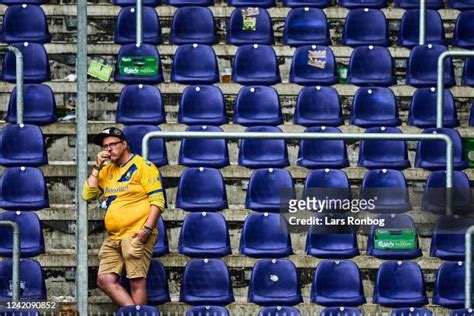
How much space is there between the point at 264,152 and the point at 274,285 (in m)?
1.42

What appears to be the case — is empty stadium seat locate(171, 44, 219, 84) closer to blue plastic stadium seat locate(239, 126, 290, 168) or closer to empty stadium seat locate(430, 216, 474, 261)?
blue plastic stadium seat locate(239, 126, 290, 168)

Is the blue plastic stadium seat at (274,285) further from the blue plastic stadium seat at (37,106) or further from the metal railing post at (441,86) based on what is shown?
the blue plastic stadium seat at (37,106)

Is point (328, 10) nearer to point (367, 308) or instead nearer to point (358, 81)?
point (358, 81)

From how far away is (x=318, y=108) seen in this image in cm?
1444

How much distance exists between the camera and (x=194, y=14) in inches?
599

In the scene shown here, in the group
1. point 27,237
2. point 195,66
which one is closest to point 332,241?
point 195,66

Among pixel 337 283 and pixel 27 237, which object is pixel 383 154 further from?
pixel 27 237

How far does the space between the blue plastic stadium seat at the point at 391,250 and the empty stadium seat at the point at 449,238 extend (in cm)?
17

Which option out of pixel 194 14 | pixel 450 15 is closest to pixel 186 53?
pixel 194 14

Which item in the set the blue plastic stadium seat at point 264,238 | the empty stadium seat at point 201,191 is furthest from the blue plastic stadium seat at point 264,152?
the blue plastic stadium seat at point 264,238

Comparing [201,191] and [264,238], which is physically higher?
[201,191]

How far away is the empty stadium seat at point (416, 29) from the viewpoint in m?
15.4

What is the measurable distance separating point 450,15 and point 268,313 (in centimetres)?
452

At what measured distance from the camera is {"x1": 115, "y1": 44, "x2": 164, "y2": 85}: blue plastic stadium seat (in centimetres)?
1466
